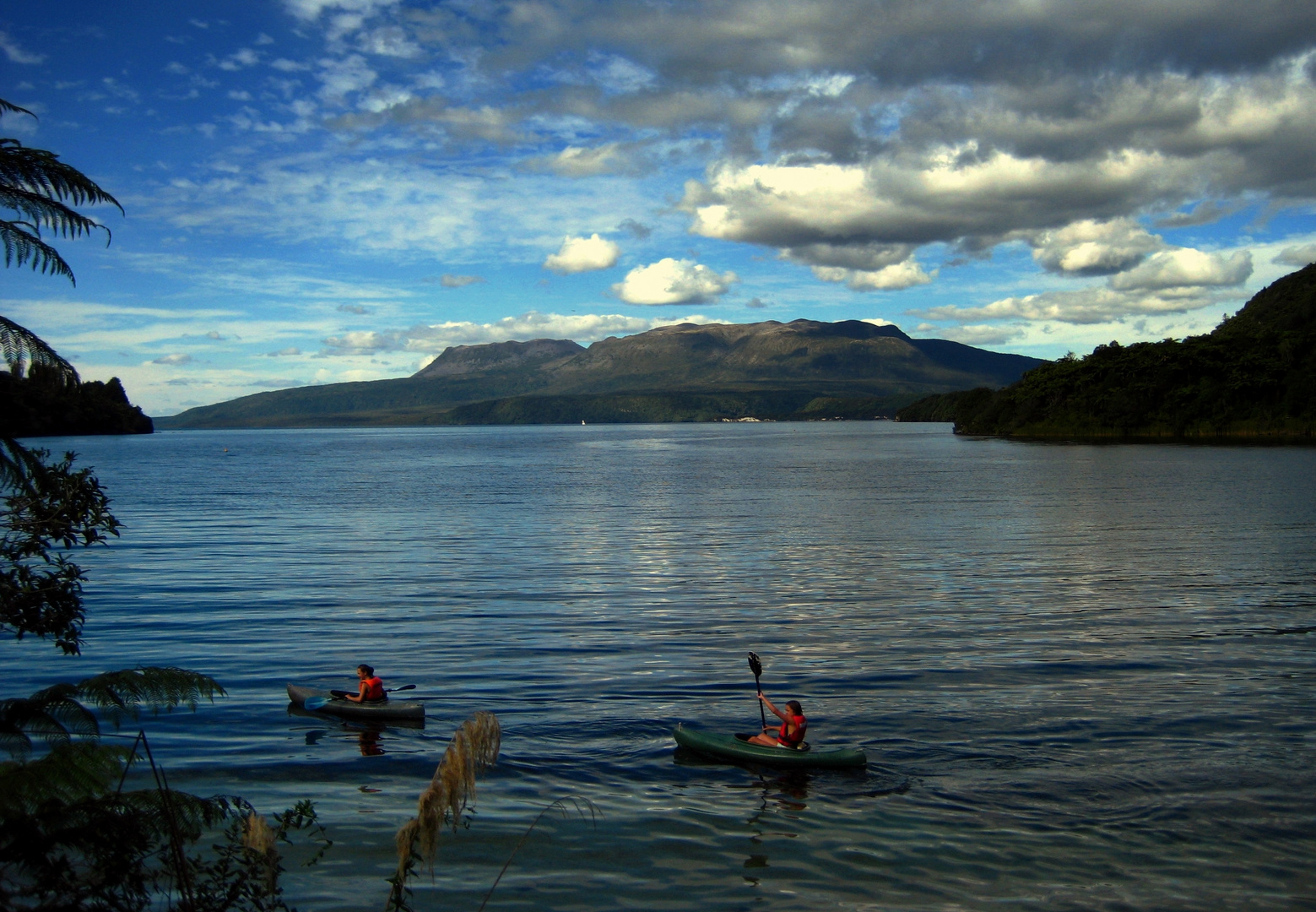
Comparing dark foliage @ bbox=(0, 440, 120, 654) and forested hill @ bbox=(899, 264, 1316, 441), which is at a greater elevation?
forested hill @ bbox=(899, 264, 1316, 441)

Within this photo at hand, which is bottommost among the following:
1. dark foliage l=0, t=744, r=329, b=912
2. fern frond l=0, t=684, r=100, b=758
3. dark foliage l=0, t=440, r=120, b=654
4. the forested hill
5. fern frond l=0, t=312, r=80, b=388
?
dark foliage l=0, t=744, r=329, b=912

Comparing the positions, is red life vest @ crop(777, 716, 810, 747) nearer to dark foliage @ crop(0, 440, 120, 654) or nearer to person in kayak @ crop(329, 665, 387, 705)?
person in kayak @ crop(329, 665, 387, 705)

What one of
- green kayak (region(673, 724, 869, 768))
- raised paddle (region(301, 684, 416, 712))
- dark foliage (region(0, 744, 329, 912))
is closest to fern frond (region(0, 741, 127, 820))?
dark foliage (region(0, 744, 329, 912))

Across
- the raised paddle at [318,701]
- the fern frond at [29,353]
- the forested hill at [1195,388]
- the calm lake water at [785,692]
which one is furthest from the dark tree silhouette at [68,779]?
the forested hill at [1195,388]

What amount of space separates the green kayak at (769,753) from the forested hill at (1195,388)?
15552 centimetres

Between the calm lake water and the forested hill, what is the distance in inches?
4326

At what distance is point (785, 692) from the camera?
2498cm

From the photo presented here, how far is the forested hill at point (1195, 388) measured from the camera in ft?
506

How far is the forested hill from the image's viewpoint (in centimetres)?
15438

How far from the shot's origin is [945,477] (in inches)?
3917

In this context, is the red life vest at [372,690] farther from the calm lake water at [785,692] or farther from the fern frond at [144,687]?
the fern frond at [144,687]

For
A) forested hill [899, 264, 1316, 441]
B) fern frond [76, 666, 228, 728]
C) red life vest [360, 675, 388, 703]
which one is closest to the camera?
fern frond [76, 666, 228, 728]

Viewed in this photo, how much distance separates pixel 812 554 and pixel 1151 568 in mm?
15403

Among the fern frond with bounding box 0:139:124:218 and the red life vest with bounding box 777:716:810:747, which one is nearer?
the fern frond with bounding box 0:139:124:218
